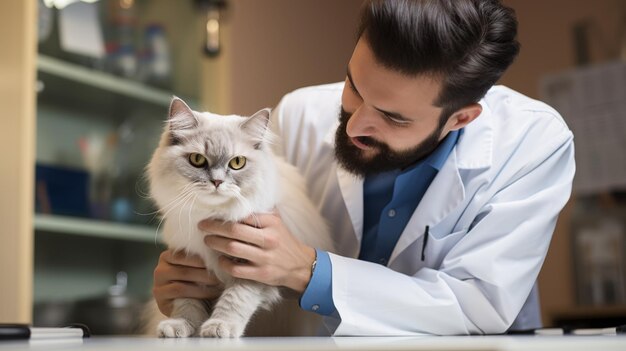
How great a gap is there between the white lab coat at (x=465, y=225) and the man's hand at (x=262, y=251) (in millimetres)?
72

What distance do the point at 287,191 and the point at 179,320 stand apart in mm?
360

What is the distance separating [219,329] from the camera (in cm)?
121

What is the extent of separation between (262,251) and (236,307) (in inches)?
4.4

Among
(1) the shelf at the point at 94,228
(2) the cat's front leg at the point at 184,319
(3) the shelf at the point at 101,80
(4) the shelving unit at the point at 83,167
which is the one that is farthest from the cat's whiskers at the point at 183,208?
(3) the shelf at the point at 101,80

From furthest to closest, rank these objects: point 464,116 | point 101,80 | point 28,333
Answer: point 101,80
point 464,116
point 28,333

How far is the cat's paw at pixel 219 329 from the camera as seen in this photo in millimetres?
1208

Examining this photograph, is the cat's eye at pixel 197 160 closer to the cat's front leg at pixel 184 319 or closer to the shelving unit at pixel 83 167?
the cat's front leg at pixel 184 319

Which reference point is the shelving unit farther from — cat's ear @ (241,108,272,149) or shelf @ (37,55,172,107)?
cat's ear @ (241,108,272,149)

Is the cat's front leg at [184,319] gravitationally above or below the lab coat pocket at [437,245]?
below

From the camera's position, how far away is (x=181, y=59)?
113 inches

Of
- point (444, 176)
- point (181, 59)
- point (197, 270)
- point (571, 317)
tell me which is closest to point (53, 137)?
point (181, 59)

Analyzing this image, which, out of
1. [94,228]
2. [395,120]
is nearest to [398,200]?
[395,120]

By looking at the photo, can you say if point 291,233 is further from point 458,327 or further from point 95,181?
point 95,181

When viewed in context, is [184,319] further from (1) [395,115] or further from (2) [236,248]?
(1) [395,115]
